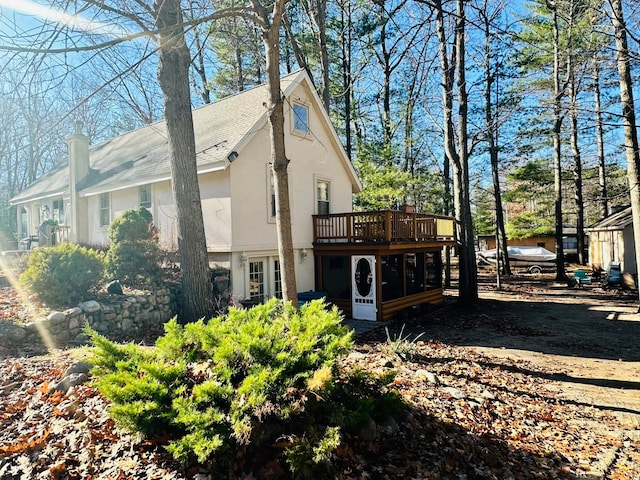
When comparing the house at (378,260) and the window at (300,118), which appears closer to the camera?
the house at (378,260)

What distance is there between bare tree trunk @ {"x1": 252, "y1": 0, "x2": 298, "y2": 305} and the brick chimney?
13.1 metres

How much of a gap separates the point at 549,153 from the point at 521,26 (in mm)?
8271

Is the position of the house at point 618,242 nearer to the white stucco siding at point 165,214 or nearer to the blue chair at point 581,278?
the blue chair at point 581,278

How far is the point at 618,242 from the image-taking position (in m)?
19.5

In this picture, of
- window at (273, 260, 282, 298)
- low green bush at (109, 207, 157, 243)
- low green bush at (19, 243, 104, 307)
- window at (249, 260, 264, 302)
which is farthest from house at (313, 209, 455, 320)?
low green bush at (19, 243, 104, 307)

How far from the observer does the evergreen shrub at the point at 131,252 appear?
9.70m

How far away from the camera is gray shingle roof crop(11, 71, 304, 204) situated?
37.7ft

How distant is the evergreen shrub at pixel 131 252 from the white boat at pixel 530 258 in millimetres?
23430

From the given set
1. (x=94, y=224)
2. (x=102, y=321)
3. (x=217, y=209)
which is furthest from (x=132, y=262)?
(x=94, y=224)

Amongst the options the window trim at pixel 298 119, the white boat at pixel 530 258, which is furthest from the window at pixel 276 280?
the white boat at pixel 530 258

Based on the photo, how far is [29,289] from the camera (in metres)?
8.02

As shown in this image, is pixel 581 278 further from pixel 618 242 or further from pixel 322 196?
pixel 322 196

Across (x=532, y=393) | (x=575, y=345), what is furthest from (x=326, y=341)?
(x=575, y=345)

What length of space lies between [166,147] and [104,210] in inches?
157
